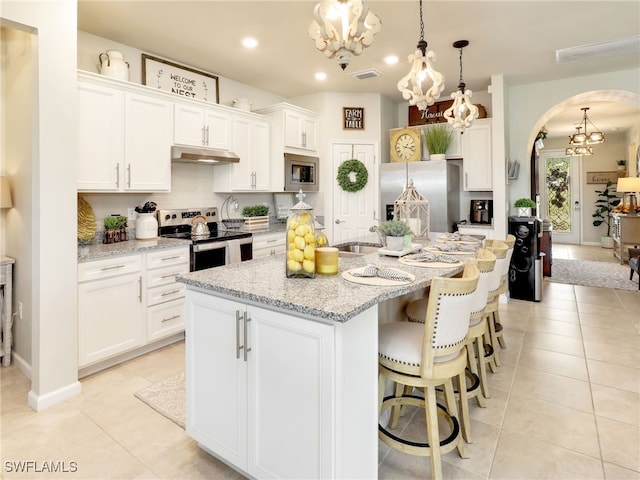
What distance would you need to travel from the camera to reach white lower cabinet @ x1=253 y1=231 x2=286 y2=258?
14.2 feet

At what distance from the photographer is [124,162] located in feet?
10.8

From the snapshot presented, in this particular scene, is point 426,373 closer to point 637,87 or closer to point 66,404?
point 66,404

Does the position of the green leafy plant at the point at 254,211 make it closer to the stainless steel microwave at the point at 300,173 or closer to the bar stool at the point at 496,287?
the stainless steel microwave at the point at 300,173

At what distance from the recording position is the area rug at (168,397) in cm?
238

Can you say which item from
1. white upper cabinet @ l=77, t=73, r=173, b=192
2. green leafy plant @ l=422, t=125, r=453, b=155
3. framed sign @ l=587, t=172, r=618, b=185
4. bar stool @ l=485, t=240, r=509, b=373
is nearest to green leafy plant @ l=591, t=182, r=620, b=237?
framed sign @ l=587, t=172, r=618, b=185

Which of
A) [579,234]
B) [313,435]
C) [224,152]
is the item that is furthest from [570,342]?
[579,234]

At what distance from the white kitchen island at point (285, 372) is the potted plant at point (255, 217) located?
2689 mm

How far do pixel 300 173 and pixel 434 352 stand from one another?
380cm

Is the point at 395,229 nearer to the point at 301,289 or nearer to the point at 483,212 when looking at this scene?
the point at 301,289

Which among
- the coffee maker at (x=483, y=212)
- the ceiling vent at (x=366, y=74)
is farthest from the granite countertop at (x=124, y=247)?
the coffee maker at (x=483, y=212)

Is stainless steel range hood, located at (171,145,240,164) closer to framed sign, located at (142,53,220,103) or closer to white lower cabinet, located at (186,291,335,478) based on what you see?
framed sign, located at (142,53,220,103)

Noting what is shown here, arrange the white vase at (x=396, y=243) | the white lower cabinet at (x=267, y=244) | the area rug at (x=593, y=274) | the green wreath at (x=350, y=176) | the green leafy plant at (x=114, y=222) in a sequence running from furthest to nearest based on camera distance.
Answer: the area rug at (x=593, y=274) < the green wreath at (x=350, y=176) < the white lower cabinet at (x=267, y=244) < the green leafy plant at (x=114, y=222) < the white vase at (x=396, y=243)

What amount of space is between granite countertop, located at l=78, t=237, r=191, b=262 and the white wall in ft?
0.75

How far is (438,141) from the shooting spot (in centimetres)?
505
